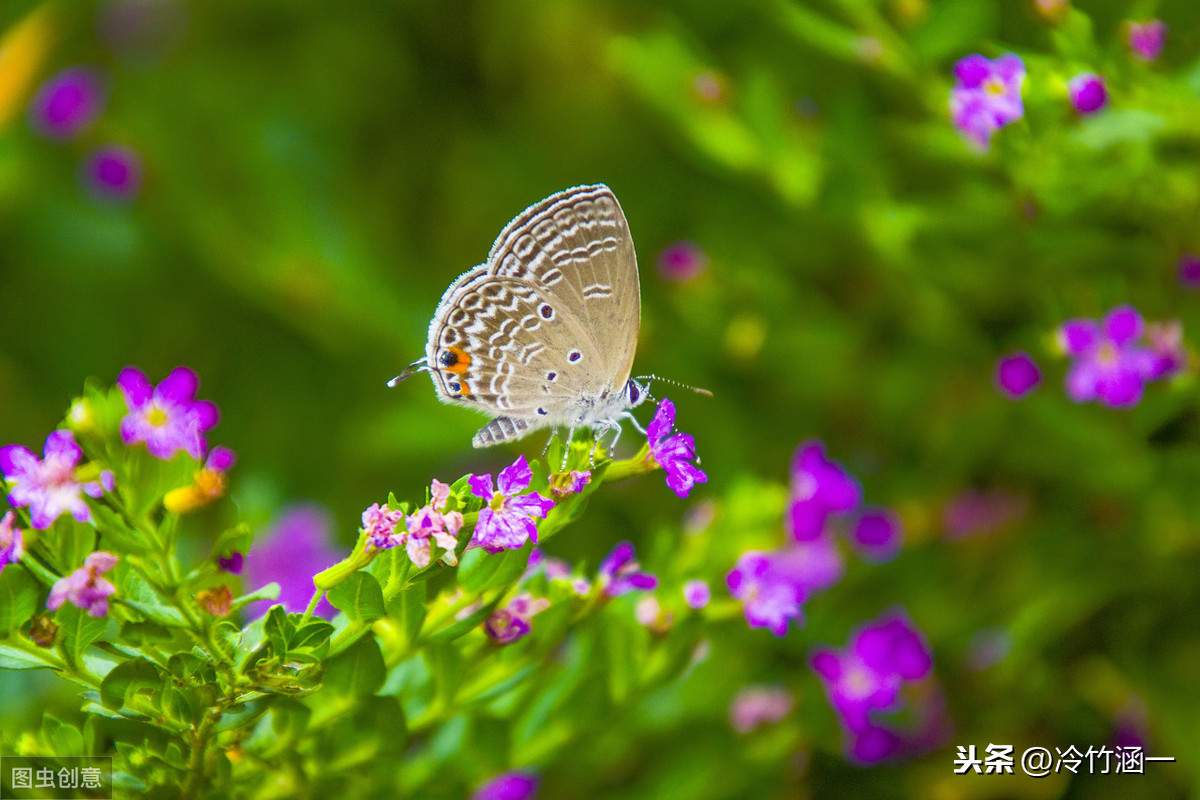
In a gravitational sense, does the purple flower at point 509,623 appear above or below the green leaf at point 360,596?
above

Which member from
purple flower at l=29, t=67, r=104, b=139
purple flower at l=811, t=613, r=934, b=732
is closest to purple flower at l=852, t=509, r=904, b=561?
purple flower at l=811, t=613, r=934, b=732

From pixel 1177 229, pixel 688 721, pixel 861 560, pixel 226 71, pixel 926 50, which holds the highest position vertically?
pixel 226 71

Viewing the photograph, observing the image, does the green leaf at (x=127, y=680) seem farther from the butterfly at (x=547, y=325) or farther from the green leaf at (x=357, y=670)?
the butterfly at (x=547, y=325)

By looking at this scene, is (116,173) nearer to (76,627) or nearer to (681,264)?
(681,264)

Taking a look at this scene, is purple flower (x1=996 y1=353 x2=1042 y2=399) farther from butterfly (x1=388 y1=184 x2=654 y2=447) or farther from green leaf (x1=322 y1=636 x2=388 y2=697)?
green leaf (x1=322 y1=636 x2=388 y2=697)

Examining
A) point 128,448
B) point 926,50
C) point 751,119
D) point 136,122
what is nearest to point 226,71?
point 136,122

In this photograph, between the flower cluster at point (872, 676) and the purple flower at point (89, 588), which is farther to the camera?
the flower cluster at point (872, 676)

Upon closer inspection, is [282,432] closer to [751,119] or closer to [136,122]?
[136,122]

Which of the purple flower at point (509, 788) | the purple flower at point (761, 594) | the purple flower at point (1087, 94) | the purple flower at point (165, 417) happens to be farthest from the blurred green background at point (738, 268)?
the purple flower at point (165, 417)

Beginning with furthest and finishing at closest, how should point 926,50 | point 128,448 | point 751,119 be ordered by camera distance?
point 751,119, point 926,50, point 128,448
